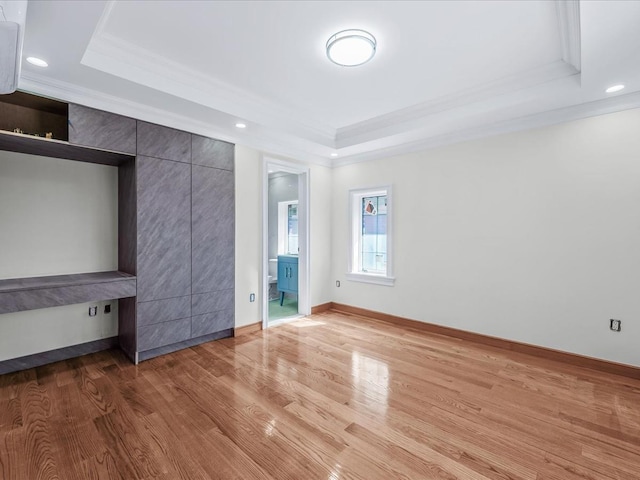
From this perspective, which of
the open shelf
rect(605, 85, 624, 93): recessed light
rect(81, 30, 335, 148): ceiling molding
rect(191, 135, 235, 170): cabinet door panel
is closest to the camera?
rect(81, 30, 335, 148): ceiling molding

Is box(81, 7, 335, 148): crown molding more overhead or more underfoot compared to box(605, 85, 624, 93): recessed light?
more overhead

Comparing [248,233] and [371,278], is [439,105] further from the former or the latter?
[248,233]

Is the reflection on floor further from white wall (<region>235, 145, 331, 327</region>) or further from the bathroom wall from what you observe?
the bathroom wall

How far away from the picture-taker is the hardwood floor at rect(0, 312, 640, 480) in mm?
1703

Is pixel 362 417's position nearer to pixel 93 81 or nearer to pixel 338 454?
pixel 338 454

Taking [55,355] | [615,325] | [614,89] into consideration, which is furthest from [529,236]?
[55,355]

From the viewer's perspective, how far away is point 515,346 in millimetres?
3355

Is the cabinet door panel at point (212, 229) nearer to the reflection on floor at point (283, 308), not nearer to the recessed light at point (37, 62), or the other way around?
the reflection on floor at point (283, 308)

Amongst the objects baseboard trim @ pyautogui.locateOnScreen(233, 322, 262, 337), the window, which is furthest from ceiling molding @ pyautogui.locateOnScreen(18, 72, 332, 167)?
baseboard trim @ pyautogui.locateOnScreen(233, 322, 262, 337)

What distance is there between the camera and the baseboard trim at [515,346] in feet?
9.20

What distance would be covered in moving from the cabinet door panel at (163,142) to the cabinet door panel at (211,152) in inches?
3.2

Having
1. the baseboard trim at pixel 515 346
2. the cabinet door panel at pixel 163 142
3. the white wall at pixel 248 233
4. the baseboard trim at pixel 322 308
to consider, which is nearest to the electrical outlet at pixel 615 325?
the baseboard trim at pixel 515 346

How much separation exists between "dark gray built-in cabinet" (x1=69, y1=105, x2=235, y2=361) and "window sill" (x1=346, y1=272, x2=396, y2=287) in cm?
195

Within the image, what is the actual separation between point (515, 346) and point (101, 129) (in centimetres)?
473
